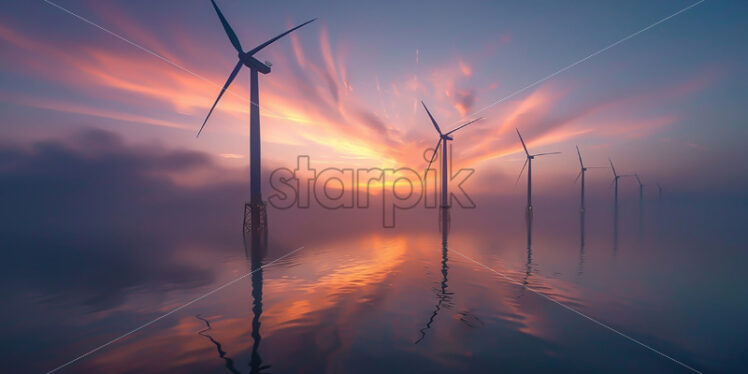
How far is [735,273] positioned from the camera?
899 inches

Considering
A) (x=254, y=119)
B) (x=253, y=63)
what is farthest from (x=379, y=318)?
Result: (x=253, y=63)

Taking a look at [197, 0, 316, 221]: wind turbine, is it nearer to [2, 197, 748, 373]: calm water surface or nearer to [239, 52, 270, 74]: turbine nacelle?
[239, 52, 270, 74]: turbine nacelle

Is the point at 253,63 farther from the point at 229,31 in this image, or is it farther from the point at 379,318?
the point at 379,318

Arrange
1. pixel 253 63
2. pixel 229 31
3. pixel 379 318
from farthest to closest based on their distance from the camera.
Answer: pixel 253 63 → pixel 229 31 → pixel 379 318

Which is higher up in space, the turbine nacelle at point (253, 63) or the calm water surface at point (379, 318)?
the turbine nacelle at point (253, 63)

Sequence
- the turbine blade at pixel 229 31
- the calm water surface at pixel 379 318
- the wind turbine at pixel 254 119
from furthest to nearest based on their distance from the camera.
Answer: the wind turbine at pixel 254 119
the turbine blade at pixel 229 31
the calm water surface at pixel 379 318

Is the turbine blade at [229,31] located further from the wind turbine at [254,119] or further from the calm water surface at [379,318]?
the calm water surface at [379,318]

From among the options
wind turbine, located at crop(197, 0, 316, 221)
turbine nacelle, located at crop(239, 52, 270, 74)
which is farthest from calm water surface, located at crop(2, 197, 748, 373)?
turbine nacelle, located at crop(239, 52, 270, 74)

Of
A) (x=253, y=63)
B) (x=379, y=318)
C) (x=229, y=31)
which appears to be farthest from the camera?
(x=253, y=63)

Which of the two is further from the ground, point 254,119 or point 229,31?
point 229,31

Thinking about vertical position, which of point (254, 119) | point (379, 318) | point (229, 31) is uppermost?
point (229, 31)

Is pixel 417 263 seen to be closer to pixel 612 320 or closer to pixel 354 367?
pixel 612 320

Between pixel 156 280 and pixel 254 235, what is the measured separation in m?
26.7

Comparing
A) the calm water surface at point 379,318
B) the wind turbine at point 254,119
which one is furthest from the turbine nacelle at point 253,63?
the calm water surface at point 379,318
